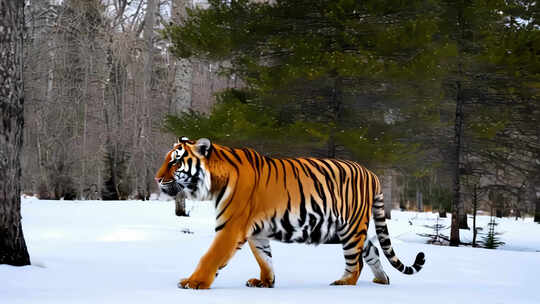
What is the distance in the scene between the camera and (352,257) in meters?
5.89

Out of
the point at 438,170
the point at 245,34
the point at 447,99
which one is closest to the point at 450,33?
the point at 447,99

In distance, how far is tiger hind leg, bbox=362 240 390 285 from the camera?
607 centimetres

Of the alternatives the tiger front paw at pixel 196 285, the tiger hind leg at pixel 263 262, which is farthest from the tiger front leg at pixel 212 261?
the tiger hind leg at pixel 263 262

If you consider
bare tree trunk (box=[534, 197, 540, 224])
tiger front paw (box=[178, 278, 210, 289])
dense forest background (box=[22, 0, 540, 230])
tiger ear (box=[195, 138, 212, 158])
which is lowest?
bare tree trunk (box=[534, 197, 540, 224])

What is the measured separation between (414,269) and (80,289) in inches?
127

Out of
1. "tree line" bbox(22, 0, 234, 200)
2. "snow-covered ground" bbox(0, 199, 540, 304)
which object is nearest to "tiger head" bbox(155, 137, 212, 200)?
"snow-covered ground" bbox(0, 199, 540, 304)

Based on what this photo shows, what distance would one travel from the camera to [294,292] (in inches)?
210

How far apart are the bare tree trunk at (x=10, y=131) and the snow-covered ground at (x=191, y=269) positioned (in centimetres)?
26

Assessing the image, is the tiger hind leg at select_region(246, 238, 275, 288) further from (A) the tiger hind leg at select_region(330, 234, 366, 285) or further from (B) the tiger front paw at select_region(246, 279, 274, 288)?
(A) the tiger hind leg at select_region(330, 234, 366, 285)

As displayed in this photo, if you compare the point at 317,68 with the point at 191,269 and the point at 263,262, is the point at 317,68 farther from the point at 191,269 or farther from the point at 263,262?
the point at 263,262

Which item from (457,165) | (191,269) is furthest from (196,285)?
(457,165)

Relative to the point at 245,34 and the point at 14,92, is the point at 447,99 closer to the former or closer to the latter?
the point at 245,34

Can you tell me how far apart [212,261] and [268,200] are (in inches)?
30.5

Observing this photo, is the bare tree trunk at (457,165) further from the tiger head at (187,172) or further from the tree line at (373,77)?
the tiger head at (187,172)
